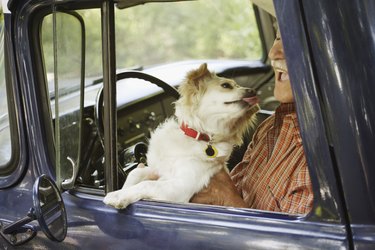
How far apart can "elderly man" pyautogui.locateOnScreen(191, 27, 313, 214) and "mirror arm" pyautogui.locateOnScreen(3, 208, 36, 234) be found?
1.88 feet

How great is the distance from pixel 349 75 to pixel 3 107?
1.23 metres

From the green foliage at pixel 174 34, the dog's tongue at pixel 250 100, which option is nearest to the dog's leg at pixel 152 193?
the dog's tongue at pixel 250 100

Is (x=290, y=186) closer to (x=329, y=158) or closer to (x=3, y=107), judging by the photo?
(x=329, y=158)

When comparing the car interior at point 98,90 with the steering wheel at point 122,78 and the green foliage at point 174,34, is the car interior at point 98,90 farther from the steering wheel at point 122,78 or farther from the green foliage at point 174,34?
the green foliage at point 174,34

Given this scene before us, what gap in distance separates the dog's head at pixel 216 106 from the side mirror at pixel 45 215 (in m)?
0.69

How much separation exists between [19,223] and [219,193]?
2.14 feet

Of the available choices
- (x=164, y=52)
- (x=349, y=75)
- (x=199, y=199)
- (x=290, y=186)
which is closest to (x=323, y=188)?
(x=349, y=75)

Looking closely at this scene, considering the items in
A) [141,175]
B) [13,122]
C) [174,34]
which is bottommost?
[174,34]

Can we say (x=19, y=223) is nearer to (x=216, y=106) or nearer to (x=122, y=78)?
(x=216, y=106)

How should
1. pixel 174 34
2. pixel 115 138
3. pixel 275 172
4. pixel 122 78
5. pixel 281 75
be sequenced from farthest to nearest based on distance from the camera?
pixel 174 34 → pixel 122 78 → pixel 281 75 → pixel 275 172 → pixel 115 138

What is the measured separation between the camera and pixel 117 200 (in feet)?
6.03

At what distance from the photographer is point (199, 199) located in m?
2.18

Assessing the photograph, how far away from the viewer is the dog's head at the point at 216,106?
244 centimetres

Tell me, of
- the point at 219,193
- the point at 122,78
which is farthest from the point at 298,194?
the point at 122,78
